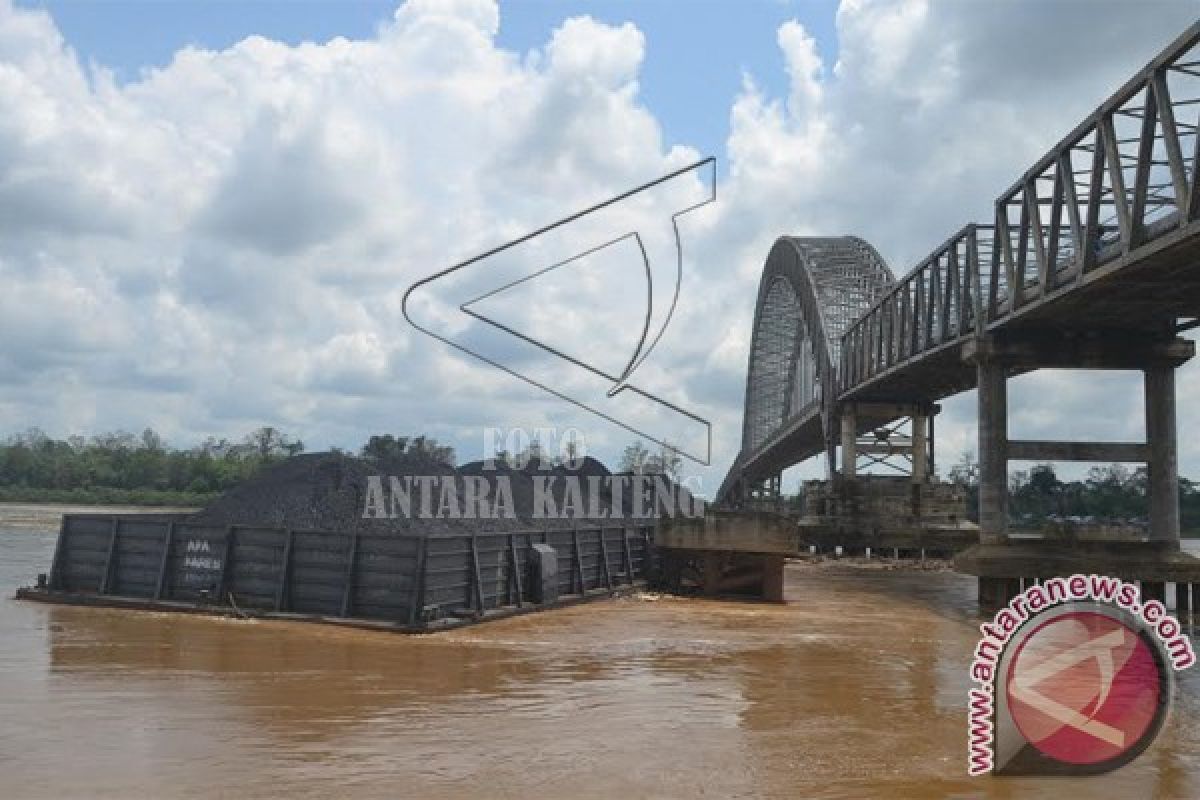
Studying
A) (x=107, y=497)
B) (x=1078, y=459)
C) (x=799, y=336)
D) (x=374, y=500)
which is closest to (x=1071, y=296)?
(x=1078, y=459)

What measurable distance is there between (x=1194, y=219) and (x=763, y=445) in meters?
88.8

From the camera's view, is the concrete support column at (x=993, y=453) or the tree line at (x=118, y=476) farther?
the tree line at (x=118, y=476)

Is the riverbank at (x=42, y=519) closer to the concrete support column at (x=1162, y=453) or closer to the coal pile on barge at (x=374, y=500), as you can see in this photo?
the coal pile on barge at (x=374, y=500)

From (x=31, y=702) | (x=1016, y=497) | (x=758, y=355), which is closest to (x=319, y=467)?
(x=31, y=702)

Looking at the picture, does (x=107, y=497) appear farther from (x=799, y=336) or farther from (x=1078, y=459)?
(x=1078, y=459)

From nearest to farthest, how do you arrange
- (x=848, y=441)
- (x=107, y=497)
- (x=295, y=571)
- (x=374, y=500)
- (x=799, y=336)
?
(x=295, y=571) → (x=374, y=500) → (x=848, y=441) → (x=799, y=336) → (x=107, y=497)

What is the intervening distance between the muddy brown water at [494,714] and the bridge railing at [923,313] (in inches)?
850

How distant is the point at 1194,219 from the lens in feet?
69.7

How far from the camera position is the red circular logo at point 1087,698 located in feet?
27.3

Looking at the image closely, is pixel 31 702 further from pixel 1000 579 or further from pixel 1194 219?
pixel 1000 579

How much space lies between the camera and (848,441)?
69000 mm

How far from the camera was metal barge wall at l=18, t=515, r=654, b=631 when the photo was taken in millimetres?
18234

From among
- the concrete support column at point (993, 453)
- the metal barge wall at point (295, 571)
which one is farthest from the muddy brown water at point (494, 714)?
the concrete support column at point (993, 453)

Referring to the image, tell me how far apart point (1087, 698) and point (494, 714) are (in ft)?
19.9
